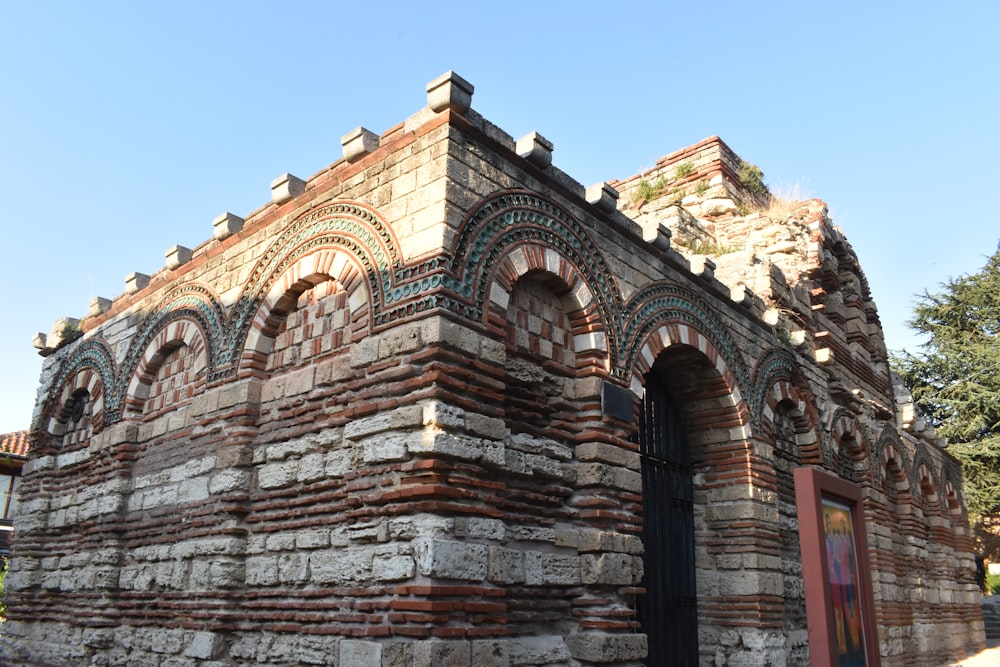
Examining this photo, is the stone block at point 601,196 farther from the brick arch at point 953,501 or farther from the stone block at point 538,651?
the brick arch at point 953,501

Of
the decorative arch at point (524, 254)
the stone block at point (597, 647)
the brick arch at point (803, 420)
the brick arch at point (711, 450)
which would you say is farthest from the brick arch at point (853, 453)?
the stone block at point (597, 647)

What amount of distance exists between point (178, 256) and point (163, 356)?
3.39 feet

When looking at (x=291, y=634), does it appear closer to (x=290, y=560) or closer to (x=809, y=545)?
(x=290, y=560)

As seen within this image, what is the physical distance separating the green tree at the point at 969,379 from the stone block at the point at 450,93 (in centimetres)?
1909

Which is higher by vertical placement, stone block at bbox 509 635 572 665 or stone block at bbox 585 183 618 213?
stone block at bbox 585 183 618 213

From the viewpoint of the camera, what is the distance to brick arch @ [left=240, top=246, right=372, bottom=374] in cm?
531

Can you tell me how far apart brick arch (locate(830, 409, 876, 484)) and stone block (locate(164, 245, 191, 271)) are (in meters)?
8.18

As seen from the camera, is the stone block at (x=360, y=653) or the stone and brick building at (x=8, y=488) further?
the stone and brick building at (x=8, y=488)

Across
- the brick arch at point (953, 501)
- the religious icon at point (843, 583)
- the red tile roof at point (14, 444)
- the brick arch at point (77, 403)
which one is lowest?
the religious icon at point (843, 583)

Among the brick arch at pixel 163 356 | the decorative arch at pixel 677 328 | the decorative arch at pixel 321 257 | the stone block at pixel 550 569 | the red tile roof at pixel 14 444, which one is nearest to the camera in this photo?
→ the stone block at pixel 550 569

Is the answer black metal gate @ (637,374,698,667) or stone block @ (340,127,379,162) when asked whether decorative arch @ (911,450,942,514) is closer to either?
black metal gate @ (637,374,698,667)

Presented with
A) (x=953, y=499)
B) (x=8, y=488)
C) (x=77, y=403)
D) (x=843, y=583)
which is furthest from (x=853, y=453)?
(x=8, y=488)

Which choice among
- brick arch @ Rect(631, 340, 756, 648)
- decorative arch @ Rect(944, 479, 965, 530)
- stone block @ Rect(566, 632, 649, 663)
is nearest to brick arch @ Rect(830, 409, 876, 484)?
brick arch @ Rect(631, 340, 756, 648)

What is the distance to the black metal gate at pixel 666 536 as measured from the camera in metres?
6.54
